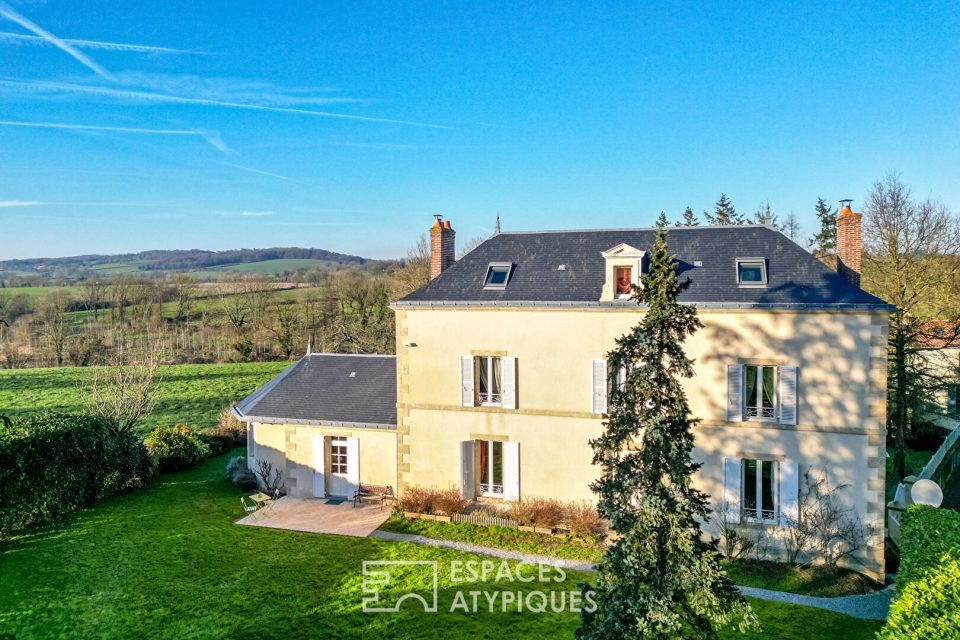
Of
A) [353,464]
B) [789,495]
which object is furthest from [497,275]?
[789,495]

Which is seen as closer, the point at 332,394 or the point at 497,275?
the point at 497,275

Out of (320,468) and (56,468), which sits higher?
(56,468)

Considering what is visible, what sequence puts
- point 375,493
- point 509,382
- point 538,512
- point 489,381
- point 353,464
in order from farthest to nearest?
point 353,464 → point 375,493 → point 489,381 → point 509,382 → point 538,512

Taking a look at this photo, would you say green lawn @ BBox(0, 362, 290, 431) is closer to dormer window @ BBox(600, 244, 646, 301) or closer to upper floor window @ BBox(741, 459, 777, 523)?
dormer window @ BBox(600, 244, 646, 301)

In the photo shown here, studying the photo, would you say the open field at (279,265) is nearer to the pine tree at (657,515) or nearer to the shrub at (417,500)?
the shrub at (417,500)

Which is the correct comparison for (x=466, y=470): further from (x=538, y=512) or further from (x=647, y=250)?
(x=647, y=250)

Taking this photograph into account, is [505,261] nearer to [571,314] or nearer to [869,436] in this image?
[571,314]
